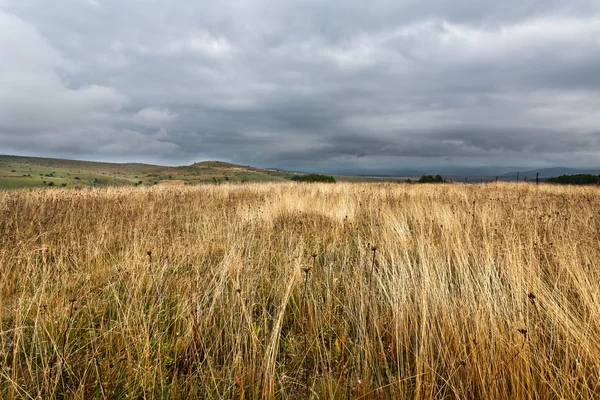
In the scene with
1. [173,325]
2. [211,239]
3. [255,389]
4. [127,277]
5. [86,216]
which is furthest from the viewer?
[86,216]

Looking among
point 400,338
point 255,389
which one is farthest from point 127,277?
point 400,338

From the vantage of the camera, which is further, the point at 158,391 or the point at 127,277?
the point at 127,277

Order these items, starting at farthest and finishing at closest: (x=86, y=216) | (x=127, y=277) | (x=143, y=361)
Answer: (x=86, y=216)
(x=127, y=277)
(x=143, y=361)

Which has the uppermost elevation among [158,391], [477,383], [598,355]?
[598,355]

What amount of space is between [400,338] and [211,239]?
402 centimetres

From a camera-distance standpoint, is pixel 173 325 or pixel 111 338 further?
pixel 173 325

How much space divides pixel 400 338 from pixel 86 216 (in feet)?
26.6

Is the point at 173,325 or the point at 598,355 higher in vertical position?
the point at 598,355

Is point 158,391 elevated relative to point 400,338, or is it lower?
lower

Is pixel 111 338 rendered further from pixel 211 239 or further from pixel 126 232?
pixel 126 232

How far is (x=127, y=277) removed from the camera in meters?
3.63

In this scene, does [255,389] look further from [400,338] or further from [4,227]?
[4,227]

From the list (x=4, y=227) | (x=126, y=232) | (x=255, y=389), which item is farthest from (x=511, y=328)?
(x=4, y=227)

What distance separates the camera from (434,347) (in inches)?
90.9
